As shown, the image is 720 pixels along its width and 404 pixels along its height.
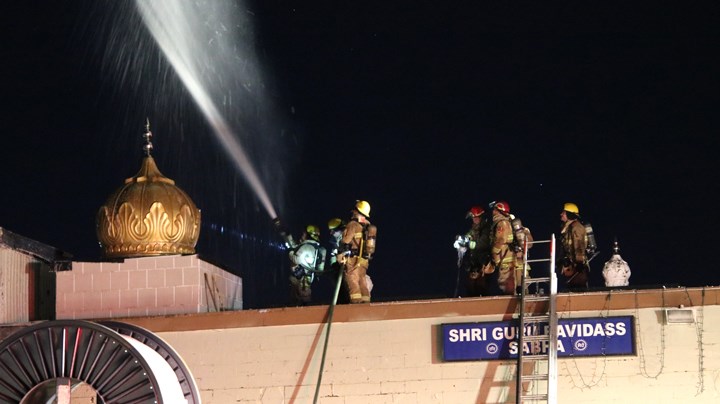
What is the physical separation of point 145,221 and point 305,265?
2.36 m

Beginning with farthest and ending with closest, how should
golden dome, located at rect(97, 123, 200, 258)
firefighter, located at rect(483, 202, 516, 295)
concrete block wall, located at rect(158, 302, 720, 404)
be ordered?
1. golden dome, located at rect(97, 123, 200, 258)
2. firefighter, located at rect(483, 202, 516, 295)
3. concrete block wall, located at rect(158, 302, 720, 404)

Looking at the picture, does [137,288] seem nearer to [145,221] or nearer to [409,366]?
[145,221]

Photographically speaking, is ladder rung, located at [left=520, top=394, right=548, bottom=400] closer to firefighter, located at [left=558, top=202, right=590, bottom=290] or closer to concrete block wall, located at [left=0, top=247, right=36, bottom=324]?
firefighter, located at [left=558, top=202, right=590, bottom=290]

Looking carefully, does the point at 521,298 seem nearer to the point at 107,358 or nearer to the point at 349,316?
the point at 349,316

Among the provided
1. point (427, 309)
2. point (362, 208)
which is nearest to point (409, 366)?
point (427, 309)

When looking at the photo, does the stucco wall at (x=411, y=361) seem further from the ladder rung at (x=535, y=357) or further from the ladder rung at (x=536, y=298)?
the ladder rung at (x=535, y=357)

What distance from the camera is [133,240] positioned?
19.1m

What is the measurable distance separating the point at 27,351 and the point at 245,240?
21.6 m

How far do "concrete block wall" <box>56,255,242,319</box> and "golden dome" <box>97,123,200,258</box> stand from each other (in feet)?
1.25

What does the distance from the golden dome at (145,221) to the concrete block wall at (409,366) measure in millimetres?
1560

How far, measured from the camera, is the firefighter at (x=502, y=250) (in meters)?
18.1

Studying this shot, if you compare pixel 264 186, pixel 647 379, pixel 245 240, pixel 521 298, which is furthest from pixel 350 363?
pixel 245 240

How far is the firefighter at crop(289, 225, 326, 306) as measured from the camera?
19797 millimetres

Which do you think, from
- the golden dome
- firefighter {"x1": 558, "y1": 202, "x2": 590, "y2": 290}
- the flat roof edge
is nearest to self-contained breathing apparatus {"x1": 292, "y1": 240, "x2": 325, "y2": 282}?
the golden dome
